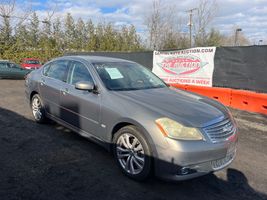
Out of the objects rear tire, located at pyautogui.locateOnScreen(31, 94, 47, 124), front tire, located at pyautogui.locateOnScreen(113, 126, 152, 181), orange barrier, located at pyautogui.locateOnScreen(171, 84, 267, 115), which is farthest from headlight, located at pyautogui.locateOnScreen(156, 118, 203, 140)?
orange barrier, located at pyautogui.locateOnScreen(171, 84, 267, 115)

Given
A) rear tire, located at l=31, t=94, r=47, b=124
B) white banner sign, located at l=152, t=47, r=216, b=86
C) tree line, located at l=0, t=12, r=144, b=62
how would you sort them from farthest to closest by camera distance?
1. tree line, located at l=0, t=12, r=144, b=62
2. white banner sign, located at l=152, t=47, r=216, b=86
3. rear tire, located at l=31, t=94, r=47, b=124

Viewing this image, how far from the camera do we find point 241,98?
864 cm

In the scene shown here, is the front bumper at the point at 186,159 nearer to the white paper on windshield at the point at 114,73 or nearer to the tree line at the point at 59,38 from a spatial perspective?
the white paper on windshield at the point at 114,73

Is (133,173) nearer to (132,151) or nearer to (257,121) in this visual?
(132,151)

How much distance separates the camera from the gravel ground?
3436 millimetres

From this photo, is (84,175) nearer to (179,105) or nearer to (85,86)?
(85,86)

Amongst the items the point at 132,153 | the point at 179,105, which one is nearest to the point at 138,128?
the point at 132,153

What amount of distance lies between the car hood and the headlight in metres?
0.07

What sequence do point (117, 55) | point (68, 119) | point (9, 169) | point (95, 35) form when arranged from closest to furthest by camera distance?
point (9, 169) < point (68, 119) < point (117, 55) < point (95, 35)

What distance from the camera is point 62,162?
4227mm

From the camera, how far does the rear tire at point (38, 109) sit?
6.01 metres

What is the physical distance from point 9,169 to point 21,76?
1545 cm

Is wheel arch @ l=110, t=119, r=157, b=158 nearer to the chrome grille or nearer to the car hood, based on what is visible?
the car hood

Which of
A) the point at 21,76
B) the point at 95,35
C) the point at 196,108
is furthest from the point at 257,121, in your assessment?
the point at 95,35
